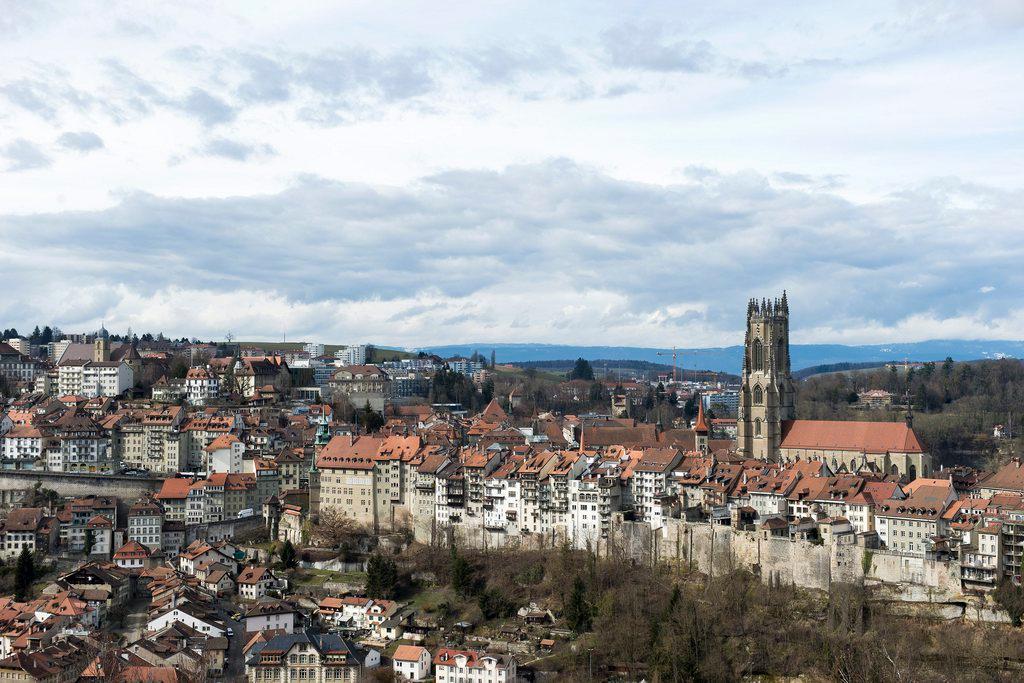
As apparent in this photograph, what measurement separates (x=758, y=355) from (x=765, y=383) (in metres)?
2.44

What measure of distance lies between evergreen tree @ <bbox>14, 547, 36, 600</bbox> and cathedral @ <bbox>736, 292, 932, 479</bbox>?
4249 cm

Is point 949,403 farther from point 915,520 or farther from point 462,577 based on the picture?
point 462,577

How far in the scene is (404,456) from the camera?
251 feet

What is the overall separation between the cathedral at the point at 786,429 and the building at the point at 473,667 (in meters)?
28.1

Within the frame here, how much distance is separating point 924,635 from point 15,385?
91.2m

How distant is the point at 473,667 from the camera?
56281 mm

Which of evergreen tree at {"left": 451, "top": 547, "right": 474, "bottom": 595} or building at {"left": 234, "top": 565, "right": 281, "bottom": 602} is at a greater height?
evergreen tree at {"left": 451, "top": 547, "right": 474, "bottom": 595}

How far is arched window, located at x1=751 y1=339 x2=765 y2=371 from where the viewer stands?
8462 cm

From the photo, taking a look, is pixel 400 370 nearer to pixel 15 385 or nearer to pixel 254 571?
pixel 15 385

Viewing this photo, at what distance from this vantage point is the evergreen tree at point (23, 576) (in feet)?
226

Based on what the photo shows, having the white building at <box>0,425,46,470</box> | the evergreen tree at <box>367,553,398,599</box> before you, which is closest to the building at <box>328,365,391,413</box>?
the white building at <box>0,425,46,470</box>

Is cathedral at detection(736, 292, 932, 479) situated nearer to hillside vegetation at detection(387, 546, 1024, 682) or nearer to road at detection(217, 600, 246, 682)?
hillside vegetation at detection(387, 546, 1024, 682)

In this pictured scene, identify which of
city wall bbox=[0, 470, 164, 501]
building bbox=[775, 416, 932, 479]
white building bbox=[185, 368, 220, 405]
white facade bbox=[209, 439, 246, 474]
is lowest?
city wall bbox=[0, 470, 164, 501]

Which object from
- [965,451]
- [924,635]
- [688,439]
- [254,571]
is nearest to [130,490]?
[254,571]
